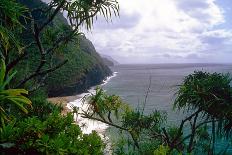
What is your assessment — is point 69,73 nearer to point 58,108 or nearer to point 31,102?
point 58,108

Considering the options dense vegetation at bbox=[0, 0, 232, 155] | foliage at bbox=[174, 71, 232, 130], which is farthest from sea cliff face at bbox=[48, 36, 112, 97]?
foliage at bbox=[174, 71, 232, 130]

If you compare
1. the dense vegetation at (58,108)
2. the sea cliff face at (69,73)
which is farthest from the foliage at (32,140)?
the sea cliff face at (69,73)

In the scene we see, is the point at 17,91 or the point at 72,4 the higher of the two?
the point at 72,4

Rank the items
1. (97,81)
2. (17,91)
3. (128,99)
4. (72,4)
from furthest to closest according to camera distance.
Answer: (97,81), (128,99), (72,4), (17,91)

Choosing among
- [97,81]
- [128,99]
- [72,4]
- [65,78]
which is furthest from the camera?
[97,81]

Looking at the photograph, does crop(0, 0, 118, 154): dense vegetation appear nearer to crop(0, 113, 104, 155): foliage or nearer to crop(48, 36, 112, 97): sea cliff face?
crop(0, 113, 104, 155): foliage

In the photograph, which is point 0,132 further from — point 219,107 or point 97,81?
point 97,81

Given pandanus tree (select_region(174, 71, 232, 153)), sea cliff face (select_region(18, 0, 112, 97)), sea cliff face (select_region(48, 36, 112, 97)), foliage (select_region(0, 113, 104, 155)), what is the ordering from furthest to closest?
sea cliff face (select_region(18, 0, 112, 97)) < sea cliff face (select_region(48, 36, 112, 97)) < pandanus tree (select_region(174, 71, 232, 153)) < foliage (select_region(0, 113, 104, 155))

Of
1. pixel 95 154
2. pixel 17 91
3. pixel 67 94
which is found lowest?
pixel 67 94

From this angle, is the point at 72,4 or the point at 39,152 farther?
the point at 72,4

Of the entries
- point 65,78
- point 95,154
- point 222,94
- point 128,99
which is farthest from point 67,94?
point 95,154
